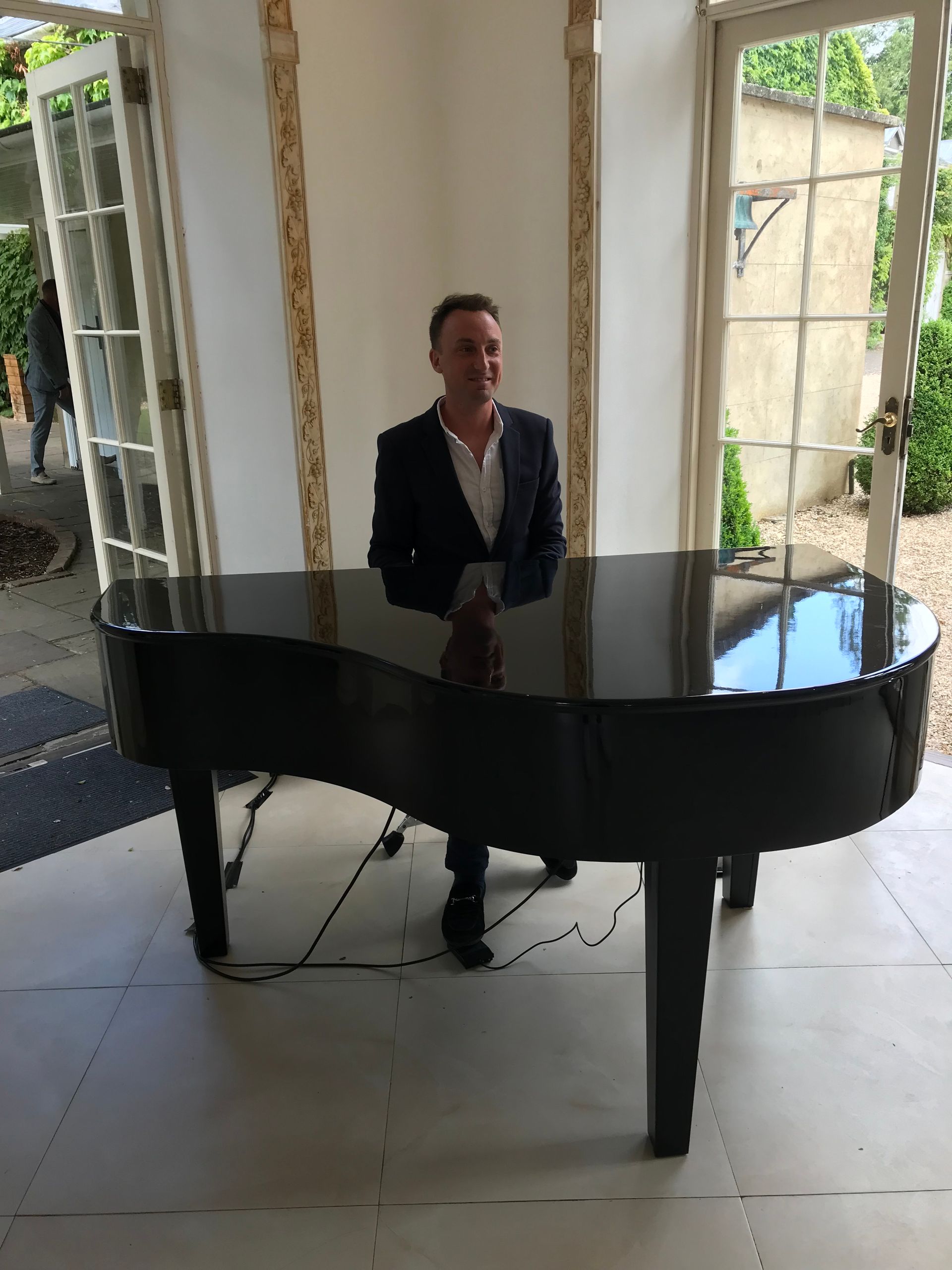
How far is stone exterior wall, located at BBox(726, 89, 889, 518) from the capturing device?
2988 mm

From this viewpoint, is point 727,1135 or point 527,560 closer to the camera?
point 727,1135

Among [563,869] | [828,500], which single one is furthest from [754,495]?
[563,869]

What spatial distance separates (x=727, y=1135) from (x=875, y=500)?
1.98m

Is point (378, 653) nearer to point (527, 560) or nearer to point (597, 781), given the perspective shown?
point (597, 781)

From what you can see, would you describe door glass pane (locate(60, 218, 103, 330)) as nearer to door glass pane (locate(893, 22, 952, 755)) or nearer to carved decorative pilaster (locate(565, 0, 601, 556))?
carved decorative pilaster (locate(565, 0, 601, 556))

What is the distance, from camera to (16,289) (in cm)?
585

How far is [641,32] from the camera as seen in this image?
3086 millimetres

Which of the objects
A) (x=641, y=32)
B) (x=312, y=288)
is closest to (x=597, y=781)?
(x=312, y=288)

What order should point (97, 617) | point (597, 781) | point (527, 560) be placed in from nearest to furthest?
point (597, 781) → point (97, 617) → point (527, 560)

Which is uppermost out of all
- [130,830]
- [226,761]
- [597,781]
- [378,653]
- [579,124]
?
[579,124]

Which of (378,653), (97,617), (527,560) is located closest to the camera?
(378,653)

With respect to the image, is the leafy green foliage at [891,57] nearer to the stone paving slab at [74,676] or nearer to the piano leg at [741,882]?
the piano leg at [741,882]

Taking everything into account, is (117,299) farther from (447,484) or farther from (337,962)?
(337,962)

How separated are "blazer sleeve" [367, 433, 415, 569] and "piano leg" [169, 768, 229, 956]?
0.68 metres
